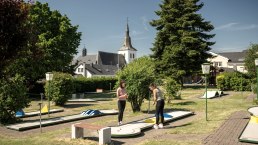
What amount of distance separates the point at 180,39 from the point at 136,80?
93.0ft

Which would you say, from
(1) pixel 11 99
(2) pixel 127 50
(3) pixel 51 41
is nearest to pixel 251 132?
(1) pixel 11 99

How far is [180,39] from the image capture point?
144ft

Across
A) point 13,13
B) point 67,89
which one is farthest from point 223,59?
point 13,13

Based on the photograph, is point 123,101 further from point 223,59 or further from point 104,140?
point 223,59

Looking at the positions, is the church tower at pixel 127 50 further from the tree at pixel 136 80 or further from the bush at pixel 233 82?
the tree at pixel 136 80

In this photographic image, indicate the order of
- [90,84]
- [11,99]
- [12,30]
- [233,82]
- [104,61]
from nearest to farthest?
[12,30], [11,99], [233,82], [90,84], [104,61]

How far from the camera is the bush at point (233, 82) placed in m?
37.2

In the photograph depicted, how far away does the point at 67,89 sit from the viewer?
24000 millimetres

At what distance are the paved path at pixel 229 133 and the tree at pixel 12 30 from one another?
22.5 feet

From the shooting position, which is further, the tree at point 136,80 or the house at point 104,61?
the house at point 104,61

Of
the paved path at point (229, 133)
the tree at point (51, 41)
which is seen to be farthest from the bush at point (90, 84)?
the paved path at point (229, 133)

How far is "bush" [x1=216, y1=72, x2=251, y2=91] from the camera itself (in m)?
37.2

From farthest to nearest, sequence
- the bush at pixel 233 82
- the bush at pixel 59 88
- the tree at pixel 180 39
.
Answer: the tree at pixel 180 39
the bush at pixel 233 82
the bush at pixel 59 88

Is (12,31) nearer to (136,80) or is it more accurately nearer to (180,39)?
(136,80)
